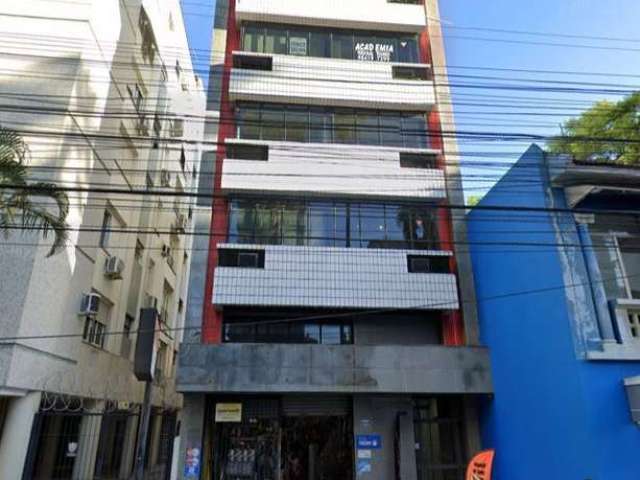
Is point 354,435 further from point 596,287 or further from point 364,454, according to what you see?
point 596,287

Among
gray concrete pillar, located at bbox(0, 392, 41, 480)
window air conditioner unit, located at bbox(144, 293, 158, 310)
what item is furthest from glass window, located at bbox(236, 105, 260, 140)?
gray concrete pillar, located at bbox(0, 392, 41, 480)

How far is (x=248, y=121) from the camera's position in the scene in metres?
13.2

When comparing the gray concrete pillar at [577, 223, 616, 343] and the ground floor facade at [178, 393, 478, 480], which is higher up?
the gray concrete pillar at [577, 223, 616, 343]

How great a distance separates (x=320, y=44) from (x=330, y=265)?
747cm

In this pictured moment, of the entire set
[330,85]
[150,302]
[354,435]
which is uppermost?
[330,85]

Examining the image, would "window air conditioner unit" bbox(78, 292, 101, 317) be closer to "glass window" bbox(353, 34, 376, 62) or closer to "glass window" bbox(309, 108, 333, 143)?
"glass window" bbox(309, 108, 333, 143)

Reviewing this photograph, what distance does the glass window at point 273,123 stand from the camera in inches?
517

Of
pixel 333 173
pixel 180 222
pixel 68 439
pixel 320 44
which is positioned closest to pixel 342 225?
pixel 333 173

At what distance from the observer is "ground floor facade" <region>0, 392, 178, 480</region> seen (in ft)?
29.3

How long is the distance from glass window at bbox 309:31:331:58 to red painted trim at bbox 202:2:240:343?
233cm

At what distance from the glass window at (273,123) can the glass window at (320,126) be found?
0.89 m

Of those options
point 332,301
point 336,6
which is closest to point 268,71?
point 336,6

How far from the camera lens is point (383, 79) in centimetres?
1384

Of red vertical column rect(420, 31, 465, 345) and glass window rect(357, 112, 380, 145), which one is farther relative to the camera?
glass window rect(357, 112, 380, 145)
